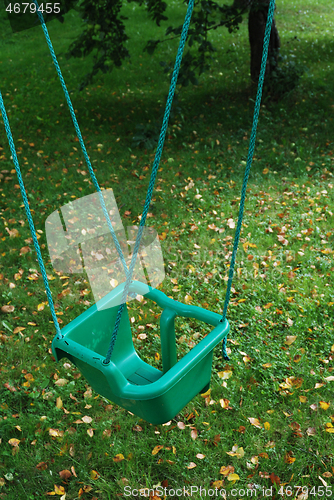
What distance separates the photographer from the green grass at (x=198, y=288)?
A: 7.16ft

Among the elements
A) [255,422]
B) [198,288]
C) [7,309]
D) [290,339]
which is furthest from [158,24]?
[255,422]

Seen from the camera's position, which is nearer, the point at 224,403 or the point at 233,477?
the point at 233,477

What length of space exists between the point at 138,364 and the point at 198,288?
1.16 meters

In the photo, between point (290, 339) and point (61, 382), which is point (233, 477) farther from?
point (61, 382)

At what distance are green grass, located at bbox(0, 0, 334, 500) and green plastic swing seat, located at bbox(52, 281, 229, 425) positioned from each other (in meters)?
0.48

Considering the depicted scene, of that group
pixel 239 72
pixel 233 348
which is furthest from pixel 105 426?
pixel 239 72

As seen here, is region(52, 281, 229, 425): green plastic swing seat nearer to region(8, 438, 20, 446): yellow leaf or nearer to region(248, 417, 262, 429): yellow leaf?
region(248, 417, 262, 429): yellow leaf

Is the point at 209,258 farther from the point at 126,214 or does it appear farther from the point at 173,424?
the point at 173,424

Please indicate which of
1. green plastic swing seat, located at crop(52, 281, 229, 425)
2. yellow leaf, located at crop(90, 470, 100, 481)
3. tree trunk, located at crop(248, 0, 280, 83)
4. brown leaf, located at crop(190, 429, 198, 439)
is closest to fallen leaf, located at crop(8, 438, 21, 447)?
yellow leaf, located at crop(90, 470, 100, 481)

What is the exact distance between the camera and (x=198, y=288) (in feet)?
10.9

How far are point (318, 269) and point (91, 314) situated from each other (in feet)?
7.51

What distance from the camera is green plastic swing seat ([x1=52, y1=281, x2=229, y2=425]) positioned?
1594 mm

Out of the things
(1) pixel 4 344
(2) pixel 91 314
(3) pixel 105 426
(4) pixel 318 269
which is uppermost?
(2) pixel 91 314

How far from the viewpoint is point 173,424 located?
2.38 metres
